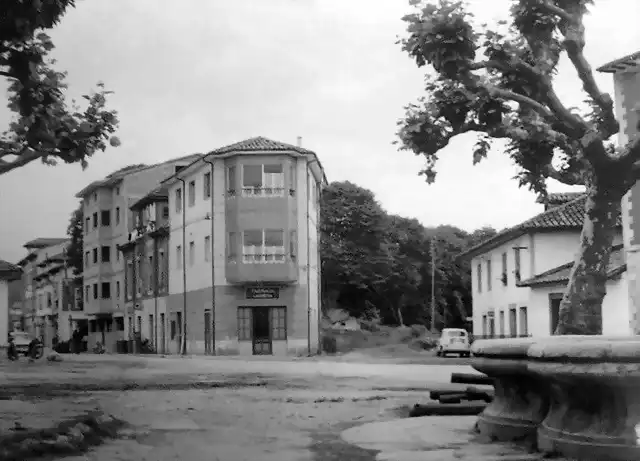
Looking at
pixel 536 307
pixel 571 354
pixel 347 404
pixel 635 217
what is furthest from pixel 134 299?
pixel 571 354

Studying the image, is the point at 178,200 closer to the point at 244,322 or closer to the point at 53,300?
the point at 244,322

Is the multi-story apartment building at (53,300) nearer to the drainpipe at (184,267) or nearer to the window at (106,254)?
the window at (106,254)

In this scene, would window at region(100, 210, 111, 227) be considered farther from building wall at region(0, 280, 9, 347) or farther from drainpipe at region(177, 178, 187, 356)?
building wall at region(0, 280, 9, 347)

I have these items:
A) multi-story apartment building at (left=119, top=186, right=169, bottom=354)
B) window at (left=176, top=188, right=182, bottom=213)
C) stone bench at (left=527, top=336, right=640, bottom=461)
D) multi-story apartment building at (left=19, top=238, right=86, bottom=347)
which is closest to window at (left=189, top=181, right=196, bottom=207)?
window at (left=176, top=188, right=182, bottom=213)

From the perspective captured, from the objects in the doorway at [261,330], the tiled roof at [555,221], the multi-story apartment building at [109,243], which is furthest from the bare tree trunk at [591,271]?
the multi-story apartment building at [109,243]

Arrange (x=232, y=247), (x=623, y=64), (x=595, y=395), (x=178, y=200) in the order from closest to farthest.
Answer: (x=595, y=395)
(x=623, y=64)
(x=232, y=247)
(x=178, y=200)

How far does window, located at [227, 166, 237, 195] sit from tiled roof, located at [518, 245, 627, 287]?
13.3 metres

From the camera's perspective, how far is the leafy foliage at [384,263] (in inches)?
2061

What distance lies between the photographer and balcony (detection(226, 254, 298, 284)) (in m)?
43.5

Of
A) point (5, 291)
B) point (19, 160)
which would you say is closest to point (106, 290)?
point (5, 291)

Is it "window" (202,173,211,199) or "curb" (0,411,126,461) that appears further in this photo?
"window" (202,173,211,199)

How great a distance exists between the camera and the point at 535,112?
1361 cm

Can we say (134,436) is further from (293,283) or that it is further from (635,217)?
(293,283)

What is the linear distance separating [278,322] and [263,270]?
2566 mm
